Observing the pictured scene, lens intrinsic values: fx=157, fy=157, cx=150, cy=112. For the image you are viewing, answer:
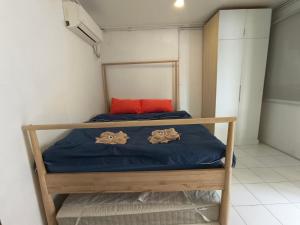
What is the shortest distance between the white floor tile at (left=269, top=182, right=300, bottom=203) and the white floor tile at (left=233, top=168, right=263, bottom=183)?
15 cm

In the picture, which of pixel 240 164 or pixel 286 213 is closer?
pixel 286 213

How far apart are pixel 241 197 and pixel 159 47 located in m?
2.59

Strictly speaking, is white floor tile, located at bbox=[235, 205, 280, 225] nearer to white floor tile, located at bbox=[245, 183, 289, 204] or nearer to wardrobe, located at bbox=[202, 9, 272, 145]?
white floor tile, located at bbox=[245, 183, 289, 204]

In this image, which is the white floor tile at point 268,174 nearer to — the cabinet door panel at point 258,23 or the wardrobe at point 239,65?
the wardrobe at point 239,65

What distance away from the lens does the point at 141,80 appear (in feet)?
9.98

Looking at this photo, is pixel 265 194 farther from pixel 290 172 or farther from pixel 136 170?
pixel 136 170

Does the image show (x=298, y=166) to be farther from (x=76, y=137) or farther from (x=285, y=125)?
(x=76, y=137)

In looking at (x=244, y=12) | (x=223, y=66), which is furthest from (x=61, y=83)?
(x=244, y=12)

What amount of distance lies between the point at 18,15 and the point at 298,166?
3238 mm

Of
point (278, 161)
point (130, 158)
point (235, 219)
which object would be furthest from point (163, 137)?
point (278, 161)

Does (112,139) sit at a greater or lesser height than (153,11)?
lesser

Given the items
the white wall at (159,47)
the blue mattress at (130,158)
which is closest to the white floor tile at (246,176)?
the blue mattress at (130,158)

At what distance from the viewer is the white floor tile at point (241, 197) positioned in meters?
1.45

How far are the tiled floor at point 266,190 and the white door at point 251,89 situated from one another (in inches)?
16.5
